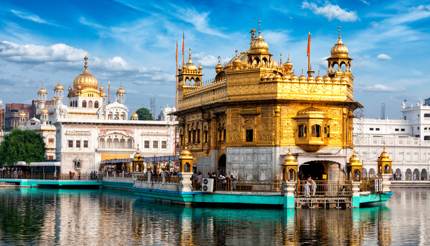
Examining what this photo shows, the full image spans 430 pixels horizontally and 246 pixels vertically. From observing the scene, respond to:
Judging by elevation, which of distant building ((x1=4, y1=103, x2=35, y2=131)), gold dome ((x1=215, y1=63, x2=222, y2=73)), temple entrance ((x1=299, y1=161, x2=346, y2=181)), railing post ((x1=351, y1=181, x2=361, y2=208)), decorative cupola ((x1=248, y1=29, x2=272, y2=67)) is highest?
distant building ((x1=4, y1=103, x2=35, y2=131))

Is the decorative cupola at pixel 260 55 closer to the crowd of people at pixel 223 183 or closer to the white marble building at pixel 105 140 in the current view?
the crowd of people at pixel 223 183

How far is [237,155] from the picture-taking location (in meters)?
36.8

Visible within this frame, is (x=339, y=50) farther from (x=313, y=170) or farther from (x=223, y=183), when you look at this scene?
(x=223, y=183)

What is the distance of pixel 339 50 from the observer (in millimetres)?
40719

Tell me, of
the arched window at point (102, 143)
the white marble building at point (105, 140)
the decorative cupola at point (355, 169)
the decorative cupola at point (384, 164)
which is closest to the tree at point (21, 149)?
the white marble building at point (105, 140)

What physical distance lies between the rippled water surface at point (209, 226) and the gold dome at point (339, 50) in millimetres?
9900

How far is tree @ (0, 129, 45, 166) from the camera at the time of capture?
248 feet

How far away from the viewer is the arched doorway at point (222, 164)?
39531 millimetres

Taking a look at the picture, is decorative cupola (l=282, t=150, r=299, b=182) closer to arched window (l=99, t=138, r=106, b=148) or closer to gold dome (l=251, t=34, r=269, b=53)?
gold dome (l=251, t=34, r=269, b=53)

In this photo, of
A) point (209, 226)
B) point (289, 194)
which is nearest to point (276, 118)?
point (289, 194)

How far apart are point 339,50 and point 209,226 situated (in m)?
18.8

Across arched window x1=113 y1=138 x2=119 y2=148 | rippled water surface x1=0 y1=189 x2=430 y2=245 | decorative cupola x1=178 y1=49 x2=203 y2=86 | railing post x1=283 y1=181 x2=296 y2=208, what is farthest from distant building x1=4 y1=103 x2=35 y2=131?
railing post x1=283 y1=181 x2=296 y2=208

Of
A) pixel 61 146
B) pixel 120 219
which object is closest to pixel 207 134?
pixel 120 219

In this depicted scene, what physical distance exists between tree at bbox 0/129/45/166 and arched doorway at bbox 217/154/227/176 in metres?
41.0
